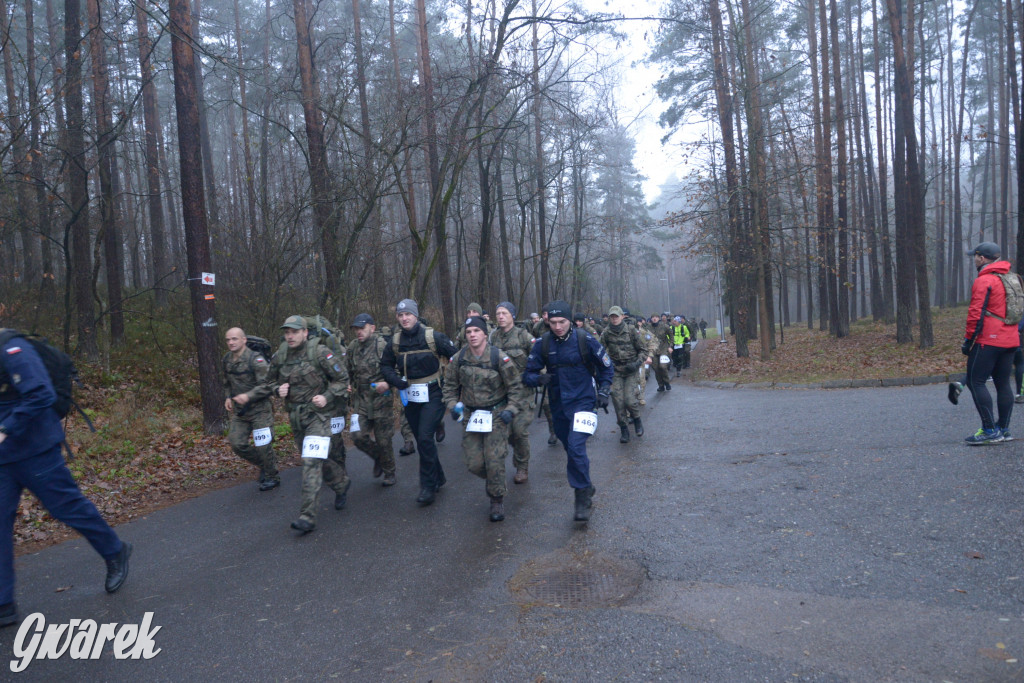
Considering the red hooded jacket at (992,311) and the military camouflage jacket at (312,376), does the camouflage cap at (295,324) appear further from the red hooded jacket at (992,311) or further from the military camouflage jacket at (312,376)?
the red hooded jacket at (992,311)

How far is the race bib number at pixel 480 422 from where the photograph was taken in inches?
262

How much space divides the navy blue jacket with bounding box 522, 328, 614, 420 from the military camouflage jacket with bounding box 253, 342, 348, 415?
201 centimetres

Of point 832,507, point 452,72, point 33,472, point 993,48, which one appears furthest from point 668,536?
point 993,48

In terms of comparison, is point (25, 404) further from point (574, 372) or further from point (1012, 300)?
point (1012, 300)

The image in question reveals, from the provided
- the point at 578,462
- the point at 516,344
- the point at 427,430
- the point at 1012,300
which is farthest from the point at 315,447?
the point at 1012,300

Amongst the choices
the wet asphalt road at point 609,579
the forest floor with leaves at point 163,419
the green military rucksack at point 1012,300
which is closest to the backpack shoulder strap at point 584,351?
the wet asphalt road at point 609,579

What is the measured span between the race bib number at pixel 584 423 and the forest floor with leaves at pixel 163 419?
16.3ft

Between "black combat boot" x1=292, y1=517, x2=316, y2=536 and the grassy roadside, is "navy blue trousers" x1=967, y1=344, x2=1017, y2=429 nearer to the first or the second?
"black combat boot" x1=292, y1=517, x2=316, y2=536

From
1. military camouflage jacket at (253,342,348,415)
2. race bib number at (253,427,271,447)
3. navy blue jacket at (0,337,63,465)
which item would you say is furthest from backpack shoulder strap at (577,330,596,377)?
navy blue jacket at (0,337,63,465)

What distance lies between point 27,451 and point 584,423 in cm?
433

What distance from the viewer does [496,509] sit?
21.8 feet

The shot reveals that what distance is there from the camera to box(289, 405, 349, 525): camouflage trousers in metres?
6.57

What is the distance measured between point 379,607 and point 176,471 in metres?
5.99

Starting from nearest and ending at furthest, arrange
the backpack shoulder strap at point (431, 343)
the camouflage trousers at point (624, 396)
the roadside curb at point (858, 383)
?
the backpack shoulder strap at point (431, 343)
the camouflage trousers at point (624, 396)
the roadside curb at point (858, 383)
